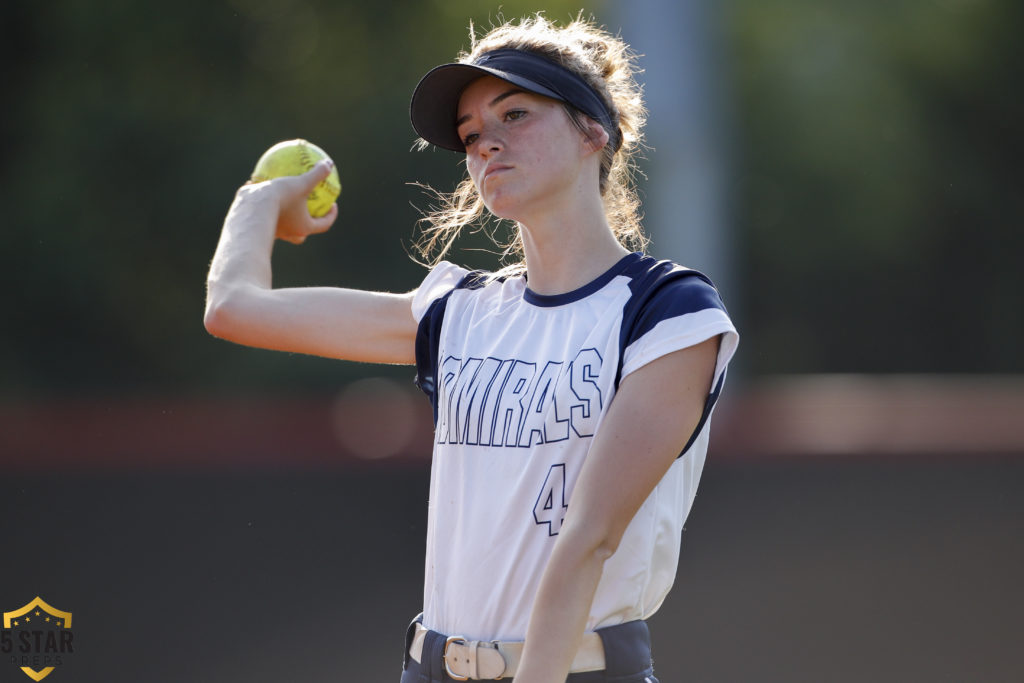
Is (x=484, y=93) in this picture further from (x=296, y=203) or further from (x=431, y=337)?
(x=296, y=203)

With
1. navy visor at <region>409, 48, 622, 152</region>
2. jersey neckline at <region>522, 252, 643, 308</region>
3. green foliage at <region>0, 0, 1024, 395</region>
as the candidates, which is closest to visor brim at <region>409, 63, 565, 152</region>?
navy visor at <region>409, 48, 622, 152</region>

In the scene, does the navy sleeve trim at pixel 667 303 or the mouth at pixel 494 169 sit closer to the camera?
the navy sleeve trim at pixel 667 303

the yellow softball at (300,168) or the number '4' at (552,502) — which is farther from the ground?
the yellow softball at (300,168)

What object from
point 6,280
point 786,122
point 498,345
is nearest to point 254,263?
point 498,345

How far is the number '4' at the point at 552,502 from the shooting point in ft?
6.54

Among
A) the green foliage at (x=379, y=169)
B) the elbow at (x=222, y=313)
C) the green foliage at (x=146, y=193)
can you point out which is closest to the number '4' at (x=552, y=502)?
the elbow at (x=222, y=313)

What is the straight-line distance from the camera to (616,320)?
2.01 m

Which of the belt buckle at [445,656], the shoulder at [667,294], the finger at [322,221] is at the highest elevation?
the finger at [322,221]

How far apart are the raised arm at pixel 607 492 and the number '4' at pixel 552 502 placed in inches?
5.0

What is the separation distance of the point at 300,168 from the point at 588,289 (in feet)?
3.61

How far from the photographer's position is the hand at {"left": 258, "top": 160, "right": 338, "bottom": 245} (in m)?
2.72

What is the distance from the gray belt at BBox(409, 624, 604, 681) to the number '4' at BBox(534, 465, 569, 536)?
0.67 ft

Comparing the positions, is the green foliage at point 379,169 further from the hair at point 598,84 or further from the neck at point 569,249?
the neck at point 569,249

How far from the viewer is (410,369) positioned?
10.8 m
